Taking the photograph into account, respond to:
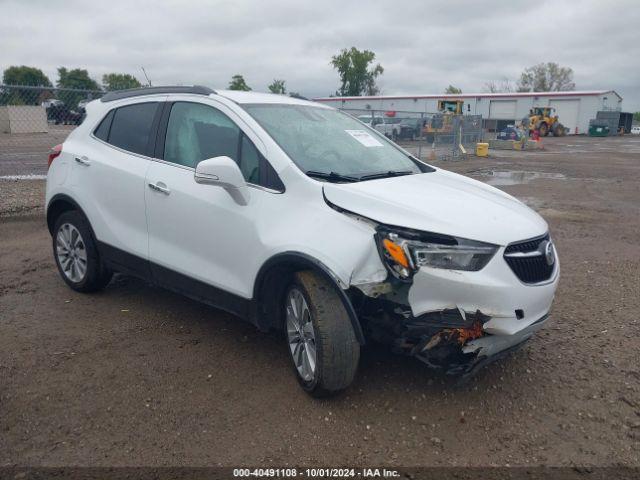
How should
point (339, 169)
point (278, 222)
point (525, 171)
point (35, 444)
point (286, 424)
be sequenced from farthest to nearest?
point (525, 171)
point (339, 169)
point (278, 222)
point (286, 424)
point (35, 444)

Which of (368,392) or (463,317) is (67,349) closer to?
(368,392)

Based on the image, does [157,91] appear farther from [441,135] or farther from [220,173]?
[441,135]

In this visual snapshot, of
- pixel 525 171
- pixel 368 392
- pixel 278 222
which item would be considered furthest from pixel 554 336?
pixel 525 171

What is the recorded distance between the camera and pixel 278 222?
3.28 meters

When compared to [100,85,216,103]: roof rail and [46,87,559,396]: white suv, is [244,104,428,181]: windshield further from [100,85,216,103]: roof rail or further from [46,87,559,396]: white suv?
[100,85,216,103]: roof rail

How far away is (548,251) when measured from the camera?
3.30 m

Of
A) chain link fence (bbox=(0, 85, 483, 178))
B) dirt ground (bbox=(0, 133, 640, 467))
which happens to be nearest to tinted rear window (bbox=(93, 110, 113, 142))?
dirt ground (bbox=(0, 133, 640, 467))

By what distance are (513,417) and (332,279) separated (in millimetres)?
1354

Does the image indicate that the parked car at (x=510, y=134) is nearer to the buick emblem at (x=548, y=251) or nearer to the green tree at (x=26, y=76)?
the buick emblem at (x=548, y=251)

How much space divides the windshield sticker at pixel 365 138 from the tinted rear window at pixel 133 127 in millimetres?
1571

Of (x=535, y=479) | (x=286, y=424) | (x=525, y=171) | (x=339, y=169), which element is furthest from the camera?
(x=525, y=171)

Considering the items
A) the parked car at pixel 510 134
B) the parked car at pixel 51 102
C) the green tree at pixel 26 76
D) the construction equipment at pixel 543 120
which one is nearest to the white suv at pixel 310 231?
the parked car at pixel 51 102

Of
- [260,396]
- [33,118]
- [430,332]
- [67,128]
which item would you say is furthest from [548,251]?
[33,118]

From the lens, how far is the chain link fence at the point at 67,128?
11906 millimetres
